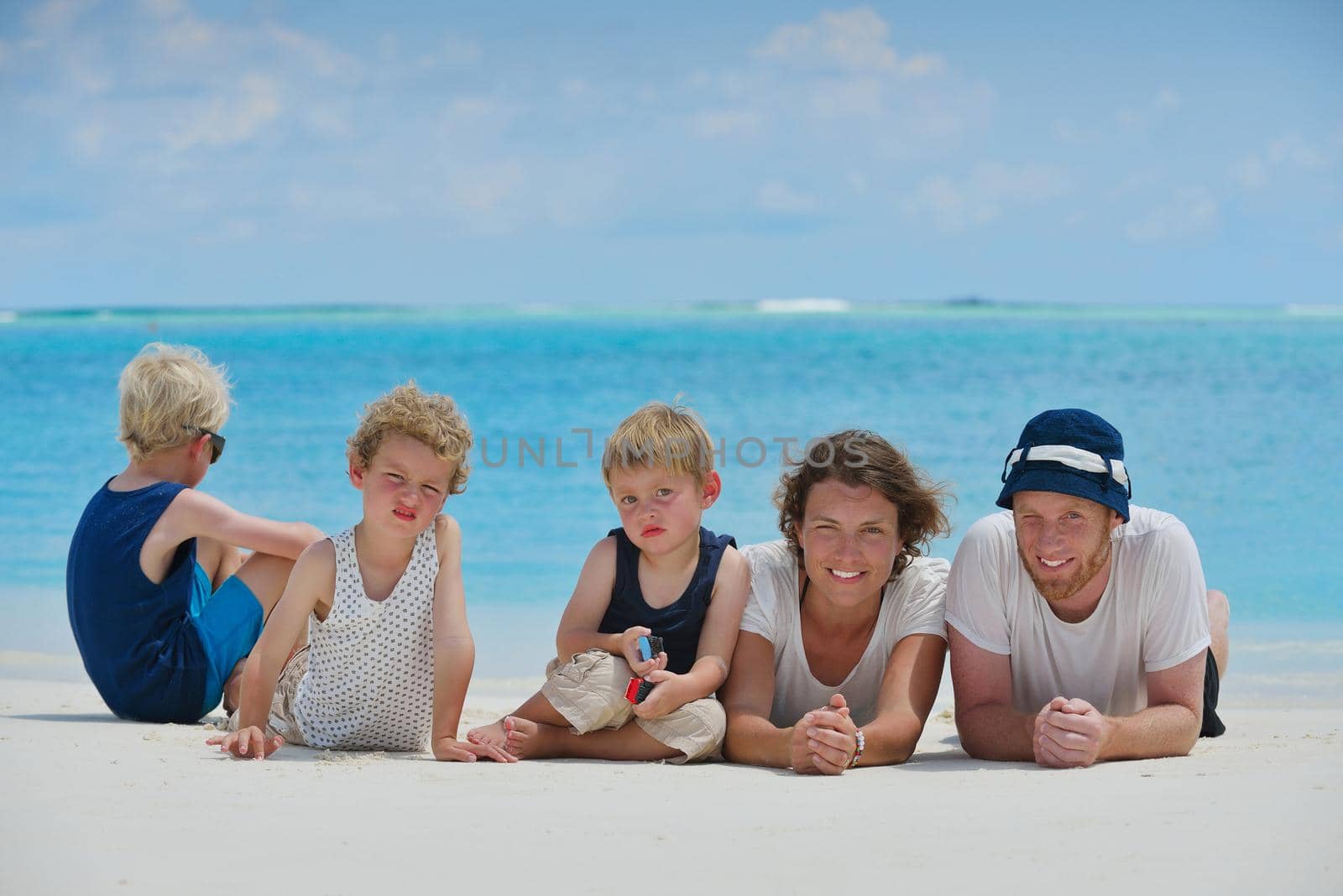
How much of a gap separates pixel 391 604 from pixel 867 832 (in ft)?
5.54

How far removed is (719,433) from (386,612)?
1317 centimetres

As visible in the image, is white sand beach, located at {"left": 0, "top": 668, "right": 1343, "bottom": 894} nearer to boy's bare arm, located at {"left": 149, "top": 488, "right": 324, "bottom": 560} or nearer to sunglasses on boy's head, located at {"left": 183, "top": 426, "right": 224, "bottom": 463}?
boy's bare arm, located at {"left": 149, "top": 488, "right": 324, "bottom": 560}

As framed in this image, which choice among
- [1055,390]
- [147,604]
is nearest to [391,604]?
[147,604]

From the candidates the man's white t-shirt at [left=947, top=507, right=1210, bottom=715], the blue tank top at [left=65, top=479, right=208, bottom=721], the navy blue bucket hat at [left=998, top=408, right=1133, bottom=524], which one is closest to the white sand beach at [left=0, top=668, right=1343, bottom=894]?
the man's white t-shirt at [left=947, top=507, right=1210, bottom=715]

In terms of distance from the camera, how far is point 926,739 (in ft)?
14.1

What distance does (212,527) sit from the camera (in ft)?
13.7

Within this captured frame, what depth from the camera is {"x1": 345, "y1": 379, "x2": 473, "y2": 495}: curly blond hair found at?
3717 millimetres

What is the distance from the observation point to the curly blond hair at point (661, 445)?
3.76m

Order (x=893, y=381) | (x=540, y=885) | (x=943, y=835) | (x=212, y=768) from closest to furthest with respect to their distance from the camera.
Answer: (x=540, y=885) → (x=943, y=835) → (x=212, y=768) → (x=893, y=381)

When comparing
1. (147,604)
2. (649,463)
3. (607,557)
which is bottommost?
(147,604)

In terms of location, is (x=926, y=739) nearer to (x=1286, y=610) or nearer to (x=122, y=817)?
(x=122, y=817)

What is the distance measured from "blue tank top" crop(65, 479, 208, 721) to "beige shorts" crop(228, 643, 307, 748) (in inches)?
12.8

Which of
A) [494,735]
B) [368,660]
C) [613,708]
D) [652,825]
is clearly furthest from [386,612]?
[652,825]

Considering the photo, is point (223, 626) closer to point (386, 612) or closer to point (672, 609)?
point (386, 612)
